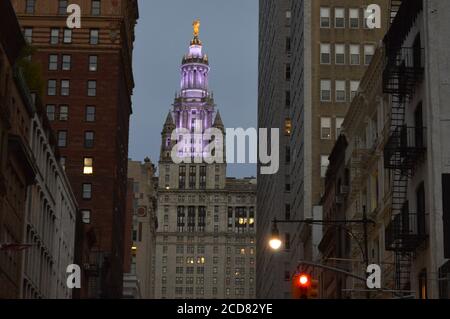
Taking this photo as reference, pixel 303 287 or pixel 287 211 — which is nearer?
pixel 303 287

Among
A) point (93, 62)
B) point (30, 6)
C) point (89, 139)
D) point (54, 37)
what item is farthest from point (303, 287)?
point (30, 6)

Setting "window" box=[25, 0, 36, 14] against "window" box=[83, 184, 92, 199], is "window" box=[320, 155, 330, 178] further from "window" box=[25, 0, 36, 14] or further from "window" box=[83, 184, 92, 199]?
"window" box=[25, 0, 36, 14]

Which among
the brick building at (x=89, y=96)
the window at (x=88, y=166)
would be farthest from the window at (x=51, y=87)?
the window at (x=88, y=166)

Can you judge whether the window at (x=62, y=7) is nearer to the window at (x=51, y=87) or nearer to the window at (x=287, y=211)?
the window at (x=51, y=87)

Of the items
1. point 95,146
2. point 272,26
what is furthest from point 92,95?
point 272,26

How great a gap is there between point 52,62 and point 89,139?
405 inches

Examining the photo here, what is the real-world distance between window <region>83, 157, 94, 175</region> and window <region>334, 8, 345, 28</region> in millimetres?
35876

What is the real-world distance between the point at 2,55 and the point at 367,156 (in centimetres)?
2031

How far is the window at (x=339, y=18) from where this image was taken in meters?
108

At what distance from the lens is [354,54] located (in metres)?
108

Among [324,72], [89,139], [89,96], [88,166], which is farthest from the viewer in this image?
[89,96]

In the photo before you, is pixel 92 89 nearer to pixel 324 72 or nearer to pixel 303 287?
pixel 324 72

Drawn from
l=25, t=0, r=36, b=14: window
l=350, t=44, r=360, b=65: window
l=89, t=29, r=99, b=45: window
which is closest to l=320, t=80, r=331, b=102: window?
l=350, t=44, r=360, b=65: window
